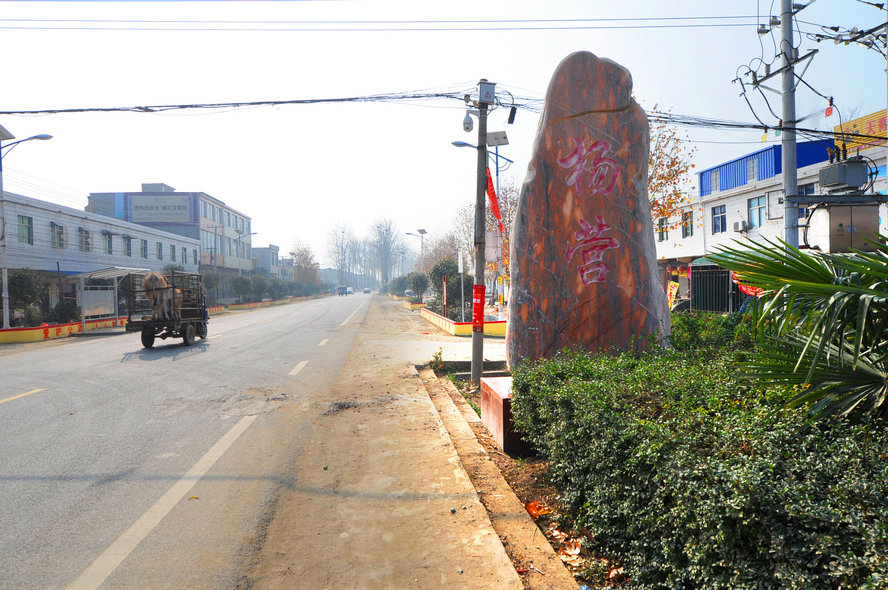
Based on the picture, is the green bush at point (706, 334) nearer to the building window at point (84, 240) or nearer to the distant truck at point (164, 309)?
the distant truck at point (164, 309)

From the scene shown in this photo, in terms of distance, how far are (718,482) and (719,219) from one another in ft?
106

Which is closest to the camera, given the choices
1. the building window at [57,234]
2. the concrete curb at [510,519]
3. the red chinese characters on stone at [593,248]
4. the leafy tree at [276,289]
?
the concrete curb at [510,519]

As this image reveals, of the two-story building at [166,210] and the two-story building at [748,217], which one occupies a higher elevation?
the two-story building at [166,210]

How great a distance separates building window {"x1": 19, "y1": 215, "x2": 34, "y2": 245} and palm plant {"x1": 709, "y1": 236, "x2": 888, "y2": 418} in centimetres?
3447

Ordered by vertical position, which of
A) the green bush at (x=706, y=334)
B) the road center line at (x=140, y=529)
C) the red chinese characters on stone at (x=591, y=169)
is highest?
the red chinese characters on stone at (x=591, y=169)

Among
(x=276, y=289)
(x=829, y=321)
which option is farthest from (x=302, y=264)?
(x=829, y=321)

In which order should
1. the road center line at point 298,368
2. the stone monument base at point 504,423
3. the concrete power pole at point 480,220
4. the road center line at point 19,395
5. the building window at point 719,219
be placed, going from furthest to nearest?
the building window at point 719,219
the road center line at point 298,368
the concrete power pole at point 480,220
the road center line at point 19,395
the stone monument base at point 504,423

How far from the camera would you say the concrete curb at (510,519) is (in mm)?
3141

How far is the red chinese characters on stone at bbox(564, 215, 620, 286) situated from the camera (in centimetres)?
694

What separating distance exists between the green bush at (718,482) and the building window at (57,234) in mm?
35360

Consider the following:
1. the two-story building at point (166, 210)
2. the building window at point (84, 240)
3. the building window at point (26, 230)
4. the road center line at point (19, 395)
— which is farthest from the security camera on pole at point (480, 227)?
the two-story building at point (166, 210)

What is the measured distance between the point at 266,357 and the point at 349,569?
1083cm

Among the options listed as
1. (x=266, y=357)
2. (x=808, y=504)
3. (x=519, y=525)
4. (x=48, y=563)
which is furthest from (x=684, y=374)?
(x=266, y=357)

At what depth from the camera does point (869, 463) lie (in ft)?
7.21
